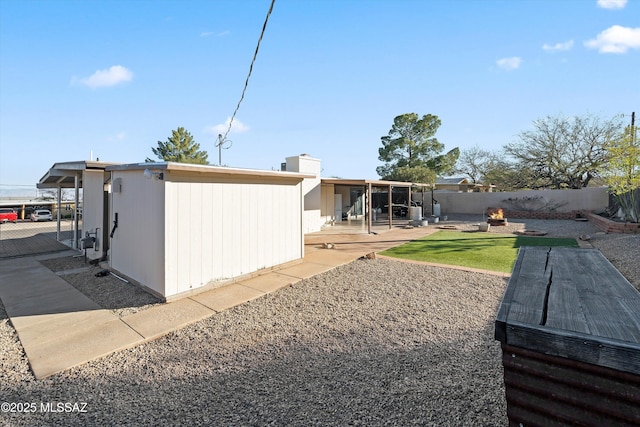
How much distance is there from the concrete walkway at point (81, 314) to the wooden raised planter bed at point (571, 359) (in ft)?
13.1

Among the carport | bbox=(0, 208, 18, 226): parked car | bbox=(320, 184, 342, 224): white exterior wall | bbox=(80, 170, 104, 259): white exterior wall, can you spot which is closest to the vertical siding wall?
the carport

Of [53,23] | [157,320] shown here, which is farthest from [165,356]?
[53,23]

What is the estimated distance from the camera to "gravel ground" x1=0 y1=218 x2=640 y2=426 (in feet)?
8.19

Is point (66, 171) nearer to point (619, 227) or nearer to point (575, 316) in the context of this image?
point (575, 316)

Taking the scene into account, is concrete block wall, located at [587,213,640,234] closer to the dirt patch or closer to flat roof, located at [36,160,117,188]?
the dirt patch

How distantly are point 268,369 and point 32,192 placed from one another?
96390mm

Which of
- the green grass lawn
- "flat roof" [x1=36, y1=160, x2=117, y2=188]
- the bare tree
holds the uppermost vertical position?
the bare tree

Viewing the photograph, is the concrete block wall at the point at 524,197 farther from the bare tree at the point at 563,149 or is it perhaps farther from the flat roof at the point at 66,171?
the flat roof at the point at 66,171

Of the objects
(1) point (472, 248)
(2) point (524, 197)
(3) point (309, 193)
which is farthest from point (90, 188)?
(2) point (524, 197)

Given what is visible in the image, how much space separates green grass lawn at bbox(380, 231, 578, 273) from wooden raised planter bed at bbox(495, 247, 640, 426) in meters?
5.90

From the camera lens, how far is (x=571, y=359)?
1.35 metres

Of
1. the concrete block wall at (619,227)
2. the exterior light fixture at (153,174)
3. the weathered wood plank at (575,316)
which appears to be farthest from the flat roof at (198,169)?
the concrete block wall at (619,227)

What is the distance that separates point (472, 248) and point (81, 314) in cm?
971

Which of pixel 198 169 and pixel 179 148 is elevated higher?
pixel 179 148
